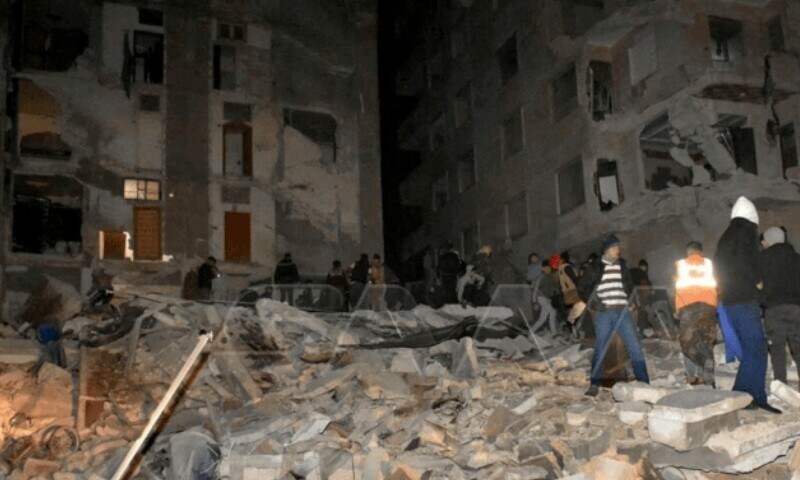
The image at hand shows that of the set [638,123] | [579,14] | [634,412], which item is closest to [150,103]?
[579,14]

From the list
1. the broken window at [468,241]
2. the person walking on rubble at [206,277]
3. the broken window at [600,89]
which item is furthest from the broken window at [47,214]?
the broken window at [600,89]

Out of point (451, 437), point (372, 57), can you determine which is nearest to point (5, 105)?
point (372, 57)

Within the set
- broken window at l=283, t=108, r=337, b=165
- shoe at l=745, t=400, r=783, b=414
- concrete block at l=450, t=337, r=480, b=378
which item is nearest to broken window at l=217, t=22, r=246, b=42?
broken window at l=283, t=108, r=337, b=165

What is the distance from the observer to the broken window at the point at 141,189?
2401cm

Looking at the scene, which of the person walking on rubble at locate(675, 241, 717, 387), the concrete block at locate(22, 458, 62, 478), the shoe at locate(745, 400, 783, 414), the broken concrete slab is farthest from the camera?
the concrete block at locate(22, 458, 62, 478)

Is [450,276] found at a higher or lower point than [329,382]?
higher

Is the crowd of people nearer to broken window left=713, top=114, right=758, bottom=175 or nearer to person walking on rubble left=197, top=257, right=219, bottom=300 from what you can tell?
person walking on rubble left=197, top=257, right=219, bottom=300

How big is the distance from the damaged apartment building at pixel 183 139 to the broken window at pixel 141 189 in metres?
0.04

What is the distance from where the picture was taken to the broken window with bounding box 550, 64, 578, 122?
24.3m

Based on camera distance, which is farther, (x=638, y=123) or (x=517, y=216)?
(x=517, y=216)

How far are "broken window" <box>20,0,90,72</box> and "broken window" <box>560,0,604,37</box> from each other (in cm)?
1531

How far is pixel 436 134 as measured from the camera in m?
35.8

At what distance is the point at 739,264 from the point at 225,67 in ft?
70.6

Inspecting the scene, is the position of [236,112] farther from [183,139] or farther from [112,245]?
[112,245]
